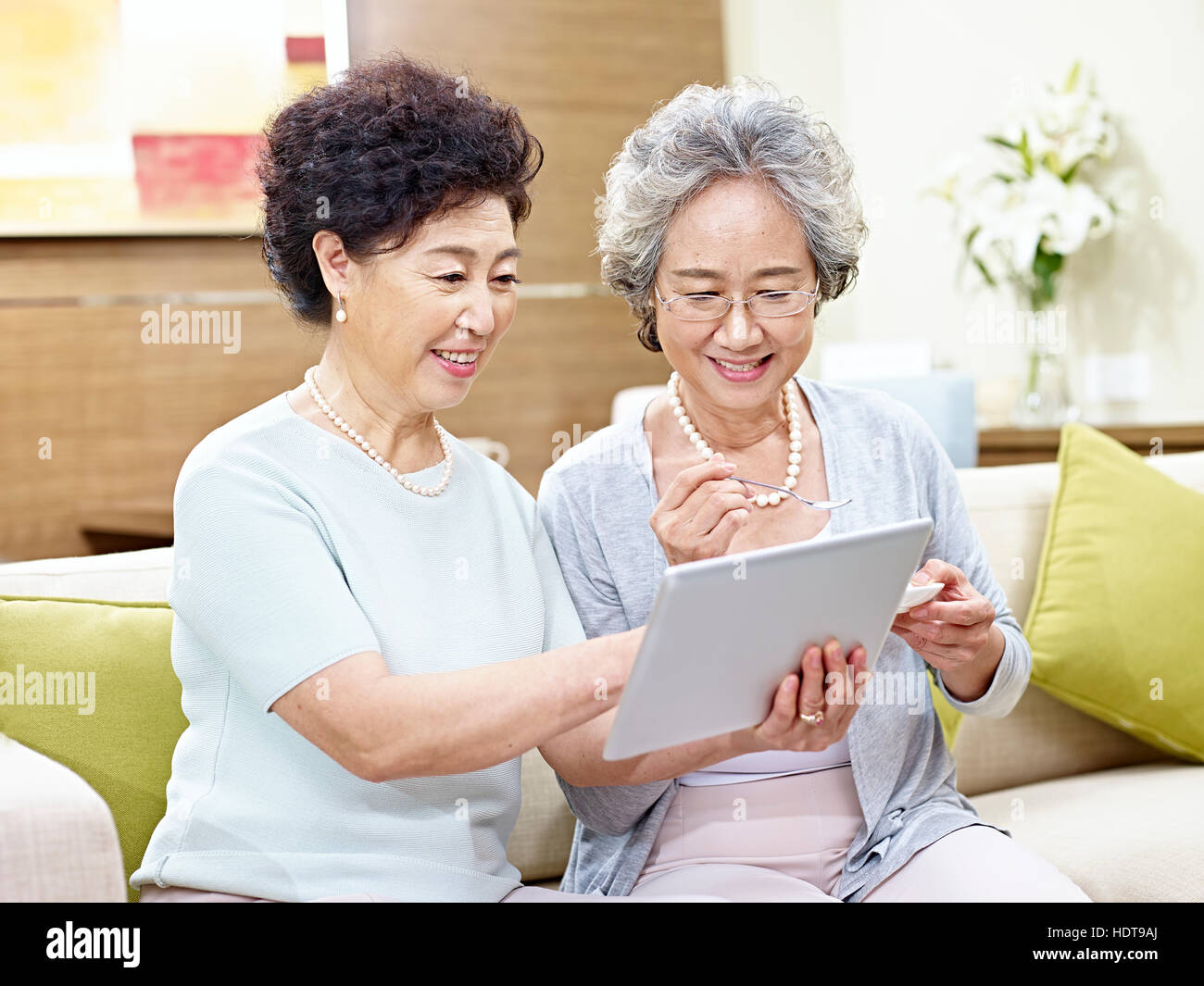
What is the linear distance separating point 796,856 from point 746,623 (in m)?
0.52

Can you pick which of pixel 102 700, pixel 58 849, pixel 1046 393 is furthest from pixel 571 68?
pixel 58 849

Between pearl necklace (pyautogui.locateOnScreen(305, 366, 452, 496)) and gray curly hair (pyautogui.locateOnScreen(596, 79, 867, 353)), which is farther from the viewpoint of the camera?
gray curly hair (pyautogui.locateOnScreen(596, 79, 867, 353))

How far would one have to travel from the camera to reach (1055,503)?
1.98 meters

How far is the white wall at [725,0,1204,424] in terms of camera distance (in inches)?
120

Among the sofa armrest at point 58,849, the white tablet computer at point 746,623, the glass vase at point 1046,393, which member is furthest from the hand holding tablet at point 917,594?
the glass vase at point 1046,393

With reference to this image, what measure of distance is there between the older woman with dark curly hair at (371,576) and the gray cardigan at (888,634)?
0.10 meters

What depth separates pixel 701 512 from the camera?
1231mm

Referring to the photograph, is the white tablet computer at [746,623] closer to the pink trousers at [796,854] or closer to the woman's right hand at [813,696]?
the woman's right hand at [813,696]

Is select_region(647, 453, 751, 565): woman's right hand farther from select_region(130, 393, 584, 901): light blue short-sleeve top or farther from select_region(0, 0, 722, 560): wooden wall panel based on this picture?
select_region(0, 0, 722, 560): wooden wall panel

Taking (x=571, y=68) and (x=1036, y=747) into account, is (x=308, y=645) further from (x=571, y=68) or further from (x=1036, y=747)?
(x=571, y=68)

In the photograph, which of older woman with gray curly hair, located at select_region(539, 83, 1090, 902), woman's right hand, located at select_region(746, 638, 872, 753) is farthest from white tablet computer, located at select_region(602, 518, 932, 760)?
older woman with gray curly hair, located at select_region(539, 83, 1090, 902)

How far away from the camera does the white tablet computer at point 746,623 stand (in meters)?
0.93

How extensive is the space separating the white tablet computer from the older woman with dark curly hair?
0.11m
